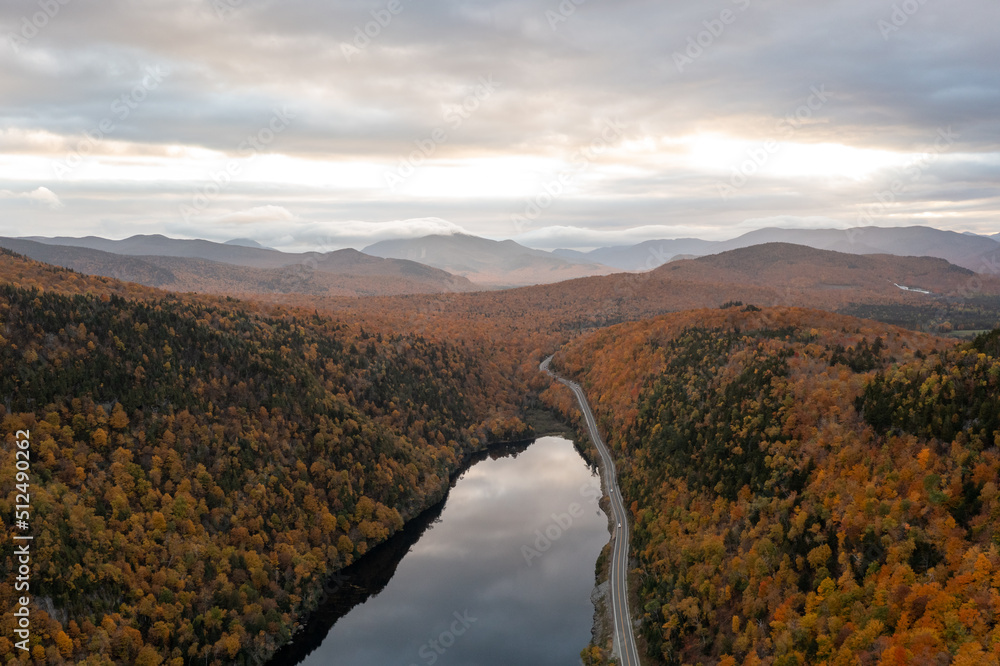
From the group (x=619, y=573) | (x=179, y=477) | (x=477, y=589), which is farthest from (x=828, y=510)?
(x=179, y=477)

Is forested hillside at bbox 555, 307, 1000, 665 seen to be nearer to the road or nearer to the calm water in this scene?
the road

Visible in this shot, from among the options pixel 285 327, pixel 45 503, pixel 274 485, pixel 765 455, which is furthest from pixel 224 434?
pixel 765 455

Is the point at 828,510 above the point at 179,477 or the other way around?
above

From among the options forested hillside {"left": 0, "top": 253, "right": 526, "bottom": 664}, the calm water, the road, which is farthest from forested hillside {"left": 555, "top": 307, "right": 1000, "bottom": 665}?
forested hillside {"left": 0, "top": 253, "right": 526, "bottom": 664}

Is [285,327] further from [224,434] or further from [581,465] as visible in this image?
[581,465]

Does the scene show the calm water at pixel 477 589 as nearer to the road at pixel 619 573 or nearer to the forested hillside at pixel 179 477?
the road at pixel 619 573

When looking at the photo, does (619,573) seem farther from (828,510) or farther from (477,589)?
(828,510)

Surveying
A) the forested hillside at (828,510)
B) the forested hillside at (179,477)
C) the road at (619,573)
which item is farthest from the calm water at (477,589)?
the forested hillside at (828,510)
